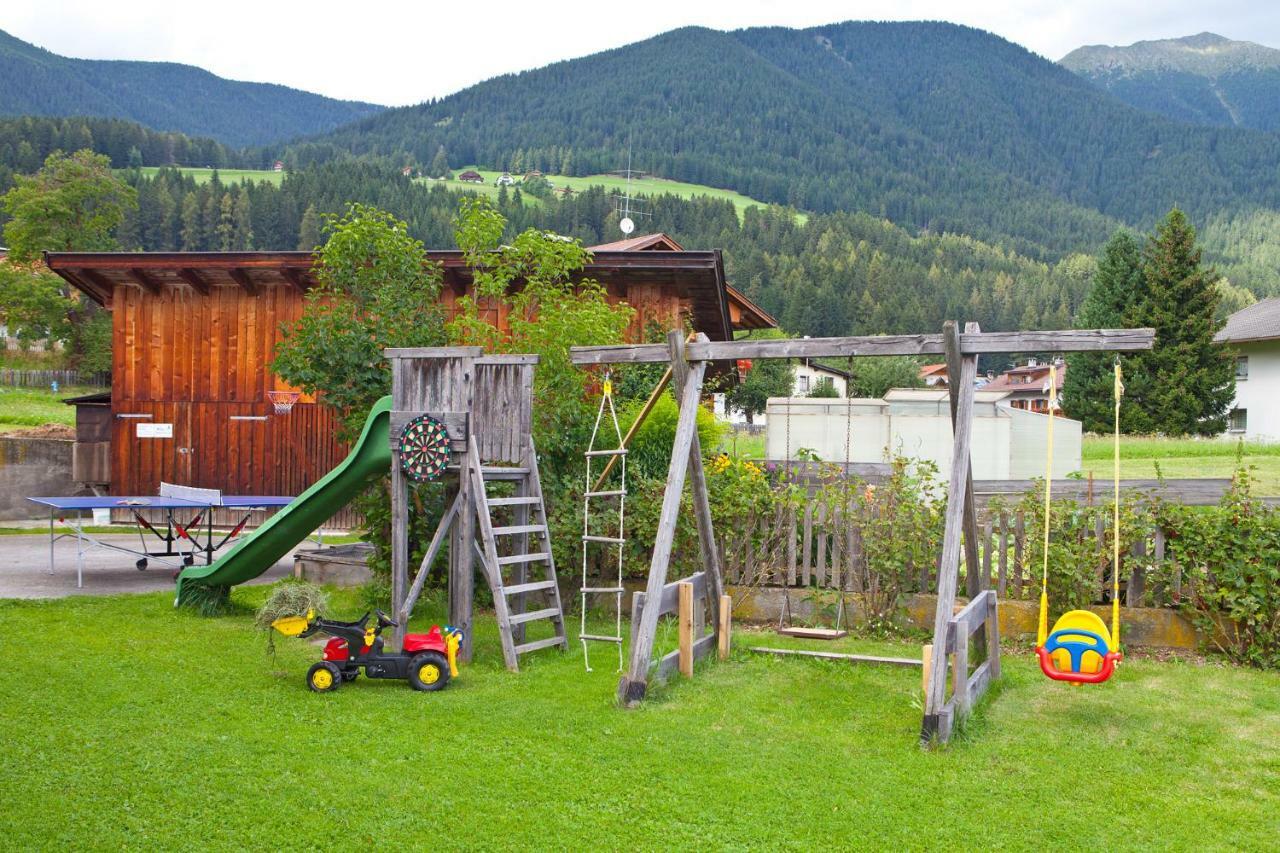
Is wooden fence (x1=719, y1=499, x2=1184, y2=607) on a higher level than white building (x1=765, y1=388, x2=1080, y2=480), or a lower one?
lower

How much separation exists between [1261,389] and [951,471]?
53151 millimetres

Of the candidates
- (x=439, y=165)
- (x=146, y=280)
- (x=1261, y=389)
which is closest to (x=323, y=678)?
(x=146, y=280)

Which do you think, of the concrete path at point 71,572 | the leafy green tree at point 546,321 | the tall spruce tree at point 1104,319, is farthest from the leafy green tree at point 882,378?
the concrete path at point 71,572

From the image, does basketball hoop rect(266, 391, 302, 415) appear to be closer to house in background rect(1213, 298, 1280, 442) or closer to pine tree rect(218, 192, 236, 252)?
house in background rect(1213, 298, 1280, 442)

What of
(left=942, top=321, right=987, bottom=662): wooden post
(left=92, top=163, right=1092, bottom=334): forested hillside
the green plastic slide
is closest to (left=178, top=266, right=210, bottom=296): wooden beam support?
the green plastic slide

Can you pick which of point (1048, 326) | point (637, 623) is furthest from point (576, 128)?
point (637, 623)

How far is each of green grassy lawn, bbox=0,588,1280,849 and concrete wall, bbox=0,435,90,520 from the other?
561 inches

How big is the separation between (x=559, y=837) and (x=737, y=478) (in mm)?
6349

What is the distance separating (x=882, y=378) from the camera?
60.7 metres

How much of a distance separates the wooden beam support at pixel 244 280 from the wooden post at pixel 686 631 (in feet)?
40.3

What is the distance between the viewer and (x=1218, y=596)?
30.2ft

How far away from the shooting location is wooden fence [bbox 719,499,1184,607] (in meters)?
9.66

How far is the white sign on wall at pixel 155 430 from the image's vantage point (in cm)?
1900

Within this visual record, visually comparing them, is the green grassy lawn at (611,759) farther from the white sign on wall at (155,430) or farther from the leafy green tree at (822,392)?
the leafy green tree at (822,392)
